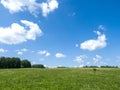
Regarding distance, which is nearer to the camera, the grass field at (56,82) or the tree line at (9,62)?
the grass field at (56,82)

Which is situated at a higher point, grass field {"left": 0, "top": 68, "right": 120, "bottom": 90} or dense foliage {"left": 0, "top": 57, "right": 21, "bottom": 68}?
dense foliage {"left": 0, "top": 57, "right": 21, "bottom": 68}

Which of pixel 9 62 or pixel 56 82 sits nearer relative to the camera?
pixel 56 82

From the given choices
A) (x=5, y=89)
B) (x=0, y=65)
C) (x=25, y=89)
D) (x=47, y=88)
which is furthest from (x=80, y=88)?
(x=0, y=65)

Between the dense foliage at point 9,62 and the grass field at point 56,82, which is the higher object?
the dense foliage at point 9,62

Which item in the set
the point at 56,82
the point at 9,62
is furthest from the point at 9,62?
the point at 56,82

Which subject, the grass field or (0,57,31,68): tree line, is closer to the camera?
the grass field

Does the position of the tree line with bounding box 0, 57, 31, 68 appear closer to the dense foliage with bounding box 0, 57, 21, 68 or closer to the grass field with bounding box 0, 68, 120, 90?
the dense foliage with bounding box 0, 57, 21, 68

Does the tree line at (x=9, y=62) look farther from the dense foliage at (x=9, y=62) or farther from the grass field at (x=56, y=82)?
the grass field at (x=56, y=82)

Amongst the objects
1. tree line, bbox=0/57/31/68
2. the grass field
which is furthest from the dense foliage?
the grass field

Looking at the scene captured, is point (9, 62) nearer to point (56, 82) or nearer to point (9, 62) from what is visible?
point (9, 62)

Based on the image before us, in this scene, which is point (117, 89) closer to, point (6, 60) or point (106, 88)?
point (106, 88)

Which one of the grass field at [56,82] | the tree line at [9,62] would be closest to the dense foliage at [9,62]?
the tree line at [9,62]

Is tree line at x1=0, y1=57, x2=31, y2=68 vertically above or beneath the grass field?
above

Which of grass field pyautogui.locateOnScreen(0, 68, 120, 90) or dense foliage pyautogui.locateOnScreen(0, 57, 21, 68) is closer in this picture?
grass field pyautogui.locateOnScreen(0, 68, 120, 90)
